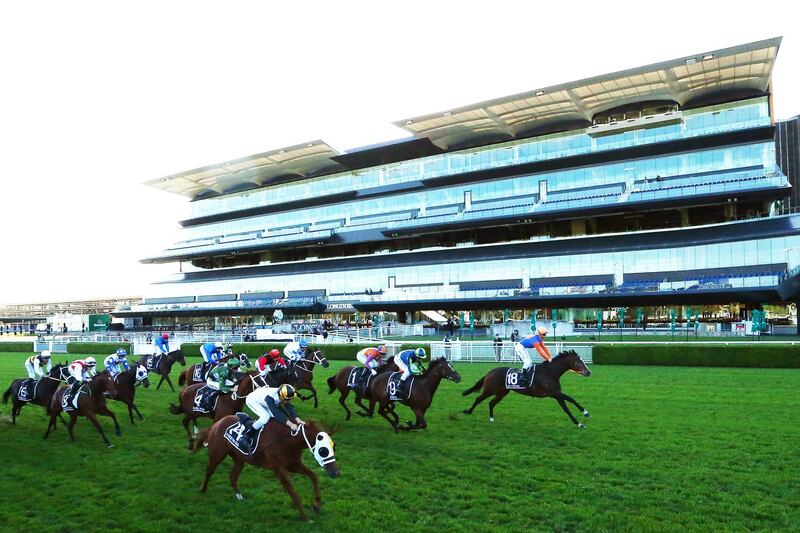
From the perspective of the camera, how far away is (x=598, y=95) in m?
50.4

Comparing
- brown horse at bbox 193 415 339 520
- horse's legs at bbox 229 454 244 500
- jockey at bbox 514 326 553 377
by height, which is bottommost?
horse's legs at bbox 229 454 244 500

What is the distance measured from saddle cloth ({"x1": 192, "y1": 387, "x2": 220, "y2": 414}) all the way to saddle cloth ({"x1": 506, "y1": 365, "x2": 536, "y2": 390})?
5.41 m

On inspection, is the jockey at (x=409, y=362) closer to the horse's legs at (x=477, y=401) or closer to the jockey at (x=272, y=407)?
the horse's legs at (x=477, y=401)

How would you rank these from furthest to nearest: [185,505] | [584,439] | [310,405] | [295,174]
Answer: [295,174], [310,405], [584,439], [185,505]

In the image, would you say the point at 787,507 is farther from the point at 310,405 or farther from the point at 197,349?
the point at 197,349

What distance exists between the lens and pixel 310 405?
1477cm

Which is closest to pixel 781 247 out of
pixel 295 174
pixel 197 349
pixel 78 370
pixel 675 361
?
pixel 675 361

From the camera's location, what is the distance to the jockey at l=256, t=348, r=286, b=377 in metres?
12.3

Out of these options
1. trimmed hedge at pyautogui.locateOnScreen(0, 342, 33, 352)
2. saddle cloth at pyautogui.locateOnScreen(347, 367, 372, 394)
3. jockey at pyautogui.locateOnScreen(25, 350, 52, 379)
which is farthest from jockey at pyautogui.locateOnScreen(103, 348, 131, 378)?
trimmed hedge at pyautogui.locateOnScreen(0, 342, 33, 352)

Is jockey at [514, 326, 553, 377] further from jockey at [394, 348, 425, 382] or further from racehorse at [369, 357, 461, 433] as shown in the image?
jockey at [394, 348, 425, 382]

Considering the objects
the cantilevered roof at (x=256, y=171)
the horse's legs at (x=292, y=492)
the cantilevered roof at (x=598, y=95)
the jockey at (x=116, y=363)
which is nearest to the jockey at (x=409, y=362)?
the horse's legs at (x=292, y=492)

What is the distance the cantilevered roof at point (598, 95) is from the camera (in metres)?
44.0

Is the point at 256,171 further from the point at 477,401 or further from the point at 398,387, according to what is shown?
the point at 398,387

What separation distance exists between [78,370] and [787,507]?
11019mm
